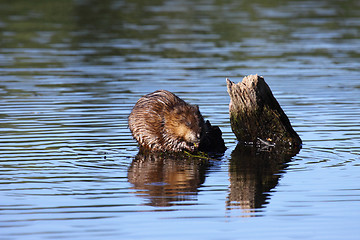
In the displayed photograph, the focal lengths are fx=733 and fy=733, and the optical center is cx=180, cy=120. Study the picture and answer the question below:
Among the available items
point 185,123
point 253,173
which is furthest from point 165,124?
point 253,173

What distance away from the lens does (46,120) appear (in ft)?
47.3

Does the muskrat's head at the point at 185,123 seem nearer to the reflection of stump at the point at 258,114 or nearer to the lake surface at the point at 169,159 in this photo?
the lake surface at the point at 169,159

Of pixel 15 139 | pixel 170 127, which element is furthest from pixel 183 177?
pixel 15 139

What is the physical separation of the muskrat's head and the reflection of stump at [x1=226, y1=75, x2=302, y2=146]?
1.28 meters

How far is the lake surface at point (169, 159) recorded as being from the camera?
820 centimetres

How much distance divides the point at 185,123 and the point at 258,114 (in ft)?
5.82

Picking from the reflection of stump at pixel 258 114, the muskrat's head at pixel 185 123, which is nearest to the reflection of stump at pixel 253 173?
the reflection of stump at pixel 258 114

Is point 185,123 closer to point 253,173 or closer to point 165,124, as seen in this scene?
point 165,124

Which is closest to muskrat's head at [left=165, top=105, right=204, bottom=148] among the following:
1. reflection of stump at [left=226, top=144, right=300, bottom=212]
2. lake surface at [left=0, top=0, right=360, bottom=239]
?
lake surface at [left=0, top=0, right=360, bottom=239]

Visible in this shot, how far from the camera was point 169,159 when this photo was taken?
11430mm

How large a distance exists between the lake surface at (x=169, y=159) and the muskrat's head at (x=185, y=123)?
1.32 ft

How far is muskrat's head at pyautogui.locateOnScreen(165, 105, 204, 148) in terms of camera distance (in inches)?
436

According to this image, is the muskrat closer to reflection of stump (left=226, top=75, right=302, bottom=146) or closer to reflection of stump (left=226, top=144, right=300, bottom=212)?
reflection of stump (left=226, top=144, right=300, bottom=212)

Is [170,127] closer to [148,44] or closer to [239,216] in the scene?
[239,216]
